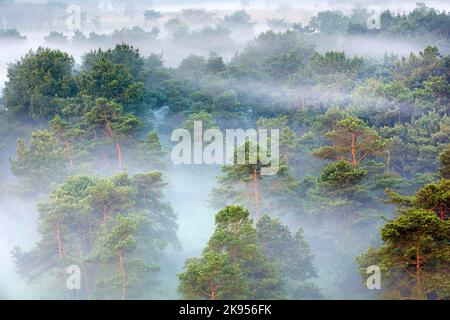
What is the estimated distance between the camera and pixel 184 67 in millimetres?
62312

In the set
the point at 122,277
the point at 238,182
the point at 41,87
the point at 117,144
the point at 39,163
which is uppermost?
the point at 41,87

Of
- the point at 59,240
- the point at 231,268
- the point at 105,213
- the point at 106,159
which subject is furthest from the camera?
the point at 106,159

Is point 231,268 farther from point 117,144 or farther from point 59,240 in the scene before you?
point 117,144

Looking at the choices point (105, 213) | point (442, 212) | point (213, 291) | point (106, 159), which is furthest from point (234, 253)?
point (106, 159)

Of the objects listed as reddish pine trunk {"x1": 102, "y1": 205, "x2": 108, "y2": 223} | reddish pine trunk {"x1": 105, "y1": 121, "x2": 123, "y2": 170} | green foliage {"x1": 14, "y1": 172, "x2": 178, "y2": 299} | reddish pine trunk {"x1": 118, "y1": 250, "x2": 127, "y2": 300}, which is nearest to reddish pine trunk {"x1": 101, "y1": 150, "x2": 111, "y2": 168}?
reddish pine trunk {"x1": 105, "y1": 121, "x2": 123, "y2": 170}

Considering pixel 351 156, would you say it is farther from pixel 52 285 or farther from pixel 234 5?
pixel 234 5

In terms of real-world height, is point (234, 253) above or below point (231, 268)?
above

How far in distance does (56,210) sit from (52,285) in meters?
5.02

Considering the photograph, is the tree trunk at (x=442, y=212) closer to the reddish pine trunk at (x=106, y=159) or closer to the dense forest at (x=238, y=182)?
the dense forest at (x=238, y=182)

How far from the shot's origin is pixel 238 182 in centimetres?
3578

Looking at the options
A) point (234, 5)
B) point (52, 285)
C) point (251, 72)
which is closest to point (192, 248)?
point (52, 285)

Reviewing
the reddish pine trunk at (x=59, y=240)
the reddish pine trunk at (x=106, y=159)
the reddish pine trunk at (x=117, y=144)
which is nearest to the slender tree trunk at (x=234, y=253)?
the reddish pine trunk at (x=59, y=240)

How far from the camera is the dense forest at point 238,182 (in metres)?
25.5

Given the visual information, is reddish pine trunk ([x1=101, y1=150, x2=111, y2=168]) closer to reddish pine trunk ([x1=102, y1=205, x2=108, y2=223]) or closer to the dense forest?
the dense forest
